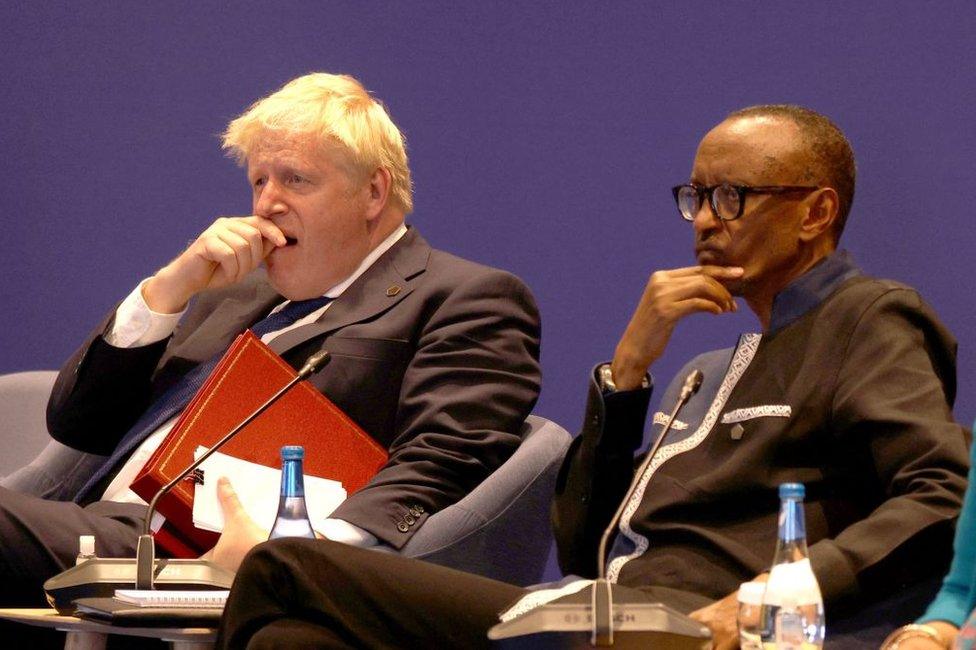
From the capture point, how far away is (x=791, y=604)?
1805 millimetres

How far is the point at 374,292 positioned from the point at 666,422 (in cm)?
96

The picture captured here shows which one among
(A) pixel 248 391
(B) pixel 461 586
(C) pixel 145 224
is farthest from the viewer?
(C) pixel 145 224

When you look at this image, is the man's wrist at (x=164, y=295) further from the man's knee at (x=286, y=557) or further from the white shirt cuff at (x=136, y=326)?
the man's knee at (x=286, y=557)

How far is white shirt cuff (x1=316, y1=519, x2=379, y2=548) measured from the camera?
2885 mm

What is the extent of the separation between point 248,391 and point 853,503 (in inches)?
52.2

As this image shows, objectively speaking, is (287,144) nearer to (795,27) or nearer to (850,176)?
(795,27)

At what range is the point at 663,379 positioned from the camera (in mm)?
3508

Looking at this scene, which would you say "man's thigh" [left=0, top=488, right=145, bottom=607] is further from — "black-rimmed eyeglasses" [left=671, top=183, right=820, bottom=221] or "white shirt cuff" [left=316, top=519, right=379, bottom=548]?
"black-rimmed eyeglasses" [left=671, top=183, right=820, bottom=221]

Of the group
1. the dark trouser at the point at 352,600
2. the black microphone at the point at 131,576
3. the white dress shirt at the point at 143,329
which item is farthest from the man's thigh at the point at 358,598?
the white dress shirt at the point at 143,329

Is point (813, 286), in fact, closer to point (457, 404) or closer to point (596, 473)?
point (596, 473)

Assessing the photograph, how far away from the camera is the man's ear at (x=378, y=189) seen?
3.54 metres

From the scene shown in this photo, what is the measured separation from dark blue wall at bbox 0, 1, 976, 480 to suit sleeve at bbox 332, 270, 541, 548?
413 mm

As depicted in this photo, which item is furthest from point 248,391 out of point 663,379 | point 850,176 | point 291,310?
point 850,176

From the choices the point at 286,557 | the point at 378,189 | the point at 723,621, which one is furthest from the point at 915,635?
the point at 378,189
